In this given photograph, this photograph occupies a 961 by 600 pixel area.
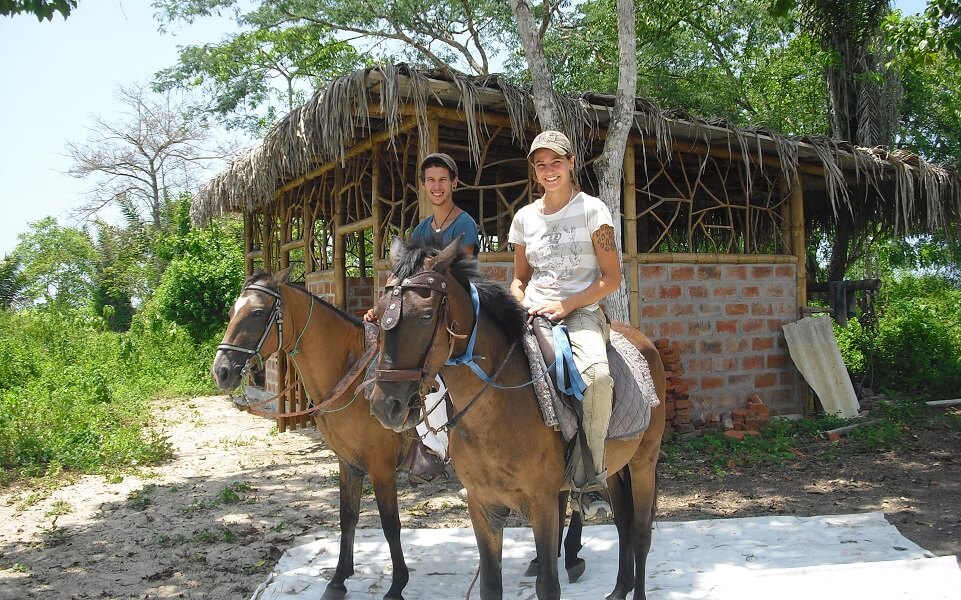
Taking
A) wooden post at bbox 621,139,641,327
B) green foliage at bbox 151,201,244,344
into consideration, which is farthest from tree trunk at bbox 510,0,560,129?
green foliage at bbox 151,201,244,344

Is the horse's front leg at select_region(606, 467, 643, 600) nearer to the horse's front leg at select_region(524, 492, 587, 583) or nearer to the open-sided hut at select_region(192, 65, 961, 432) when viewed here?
the horse's front leg at select_region(524, 492, 587, 583)

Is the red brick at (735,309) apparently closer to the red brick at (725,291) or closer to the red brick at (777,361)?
the red brick at (725,291)

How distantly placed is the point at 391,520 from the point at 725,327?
532 cm

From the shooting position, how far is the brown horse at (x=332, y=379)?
3.42m

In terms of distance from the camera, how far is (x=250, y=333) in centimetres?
340

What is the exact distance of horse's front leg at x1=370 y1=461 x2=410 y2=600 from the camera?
11.5ft

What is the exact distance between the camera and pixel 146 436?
8.16m

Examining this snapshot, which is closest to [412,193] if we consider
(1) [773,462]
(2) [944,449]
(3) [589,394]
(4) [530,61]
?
(4) [530,61]

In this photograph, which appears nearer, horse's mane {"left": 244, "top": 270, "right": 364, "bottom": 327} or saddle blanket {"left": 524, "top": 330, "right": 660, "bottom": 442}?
saddle blanket {"left": 524, "top": 330, "right": 660, "bottom": 442}

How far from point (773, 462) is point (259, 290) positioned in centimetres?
517

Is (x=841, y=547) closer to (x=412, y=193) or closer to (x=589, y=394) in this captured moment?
(x=589, y=394)

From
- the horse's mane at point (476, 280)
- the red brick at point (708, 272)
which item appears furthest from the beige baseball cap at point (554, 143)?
the red brick at point (708, 272)

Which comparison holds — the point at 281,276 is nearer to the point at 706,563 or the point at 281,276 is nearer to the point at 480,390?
the point at 480,390

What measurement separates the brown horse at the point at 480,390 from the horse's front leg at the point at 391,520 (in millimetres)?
1024
